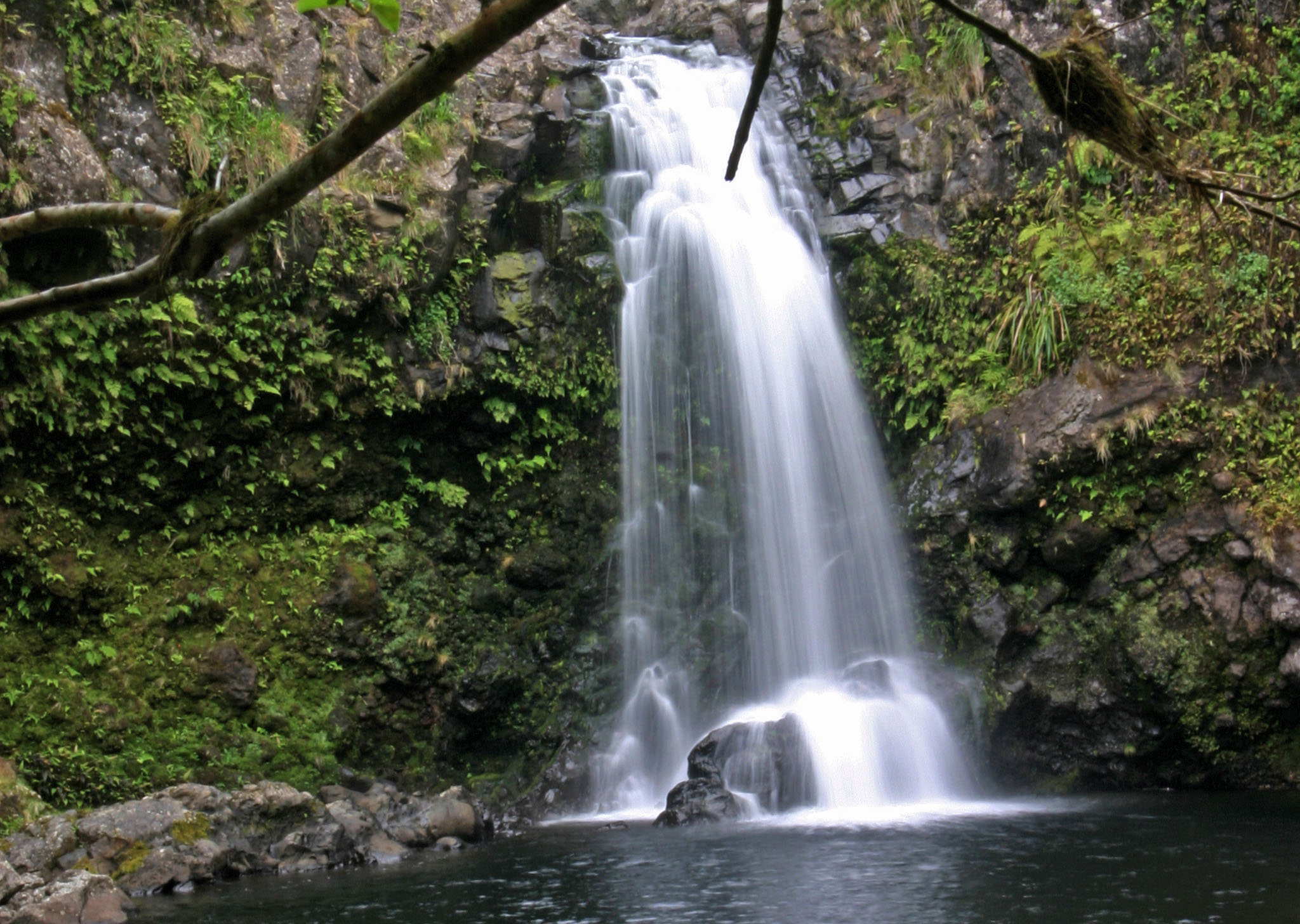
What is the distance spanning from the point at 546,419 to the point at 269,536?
133 inches

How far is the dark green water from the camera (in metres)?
5.74

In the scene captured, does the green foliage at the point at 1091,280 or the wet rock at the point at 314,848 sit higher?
the green foliage at the point at 1091,280

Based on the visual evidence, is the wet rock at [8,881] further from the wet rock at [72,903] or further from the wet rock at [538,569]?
the wet rock at [538,569]

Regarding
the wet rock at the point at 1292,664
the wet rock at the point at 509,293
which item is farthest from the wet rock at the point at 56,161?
the wet rock at the point at 1292,664

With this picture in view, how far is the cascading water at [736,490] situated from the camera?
11.0m

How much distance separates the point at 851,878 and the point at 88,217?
6.23 meters

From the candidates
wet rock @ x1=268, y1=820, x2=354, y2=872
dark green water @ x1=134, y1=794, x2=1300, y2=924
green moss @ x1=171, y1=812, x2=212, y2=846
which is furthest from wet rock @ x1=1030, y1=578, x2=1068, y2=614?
green moss @ x1=171, y1=812, x2=212, y2=846

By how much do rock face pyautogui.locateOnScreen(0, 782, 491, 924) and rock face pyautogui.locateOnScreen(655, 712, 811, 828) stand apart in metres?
2.05

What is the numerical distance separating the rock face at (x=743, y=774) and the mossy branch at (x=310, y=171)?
8232 mm

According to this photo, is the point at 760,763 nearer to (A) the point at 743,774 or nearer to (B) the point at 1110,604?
(A) the point at 743,774

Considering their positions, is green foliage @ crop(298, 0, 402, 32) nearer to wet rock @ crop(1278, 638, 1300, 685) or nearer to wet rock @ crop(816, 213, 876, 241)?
wet rock @ crop(1278, 638, 1300, 685)

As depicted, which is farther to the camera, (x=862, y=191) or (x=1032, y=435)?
(x=862, y=191)

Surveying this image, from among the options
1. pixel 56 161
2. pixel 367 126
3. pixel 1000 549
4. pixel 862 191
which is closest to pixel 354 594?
pixel 56 161

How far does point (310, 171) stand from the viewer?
1528mm
